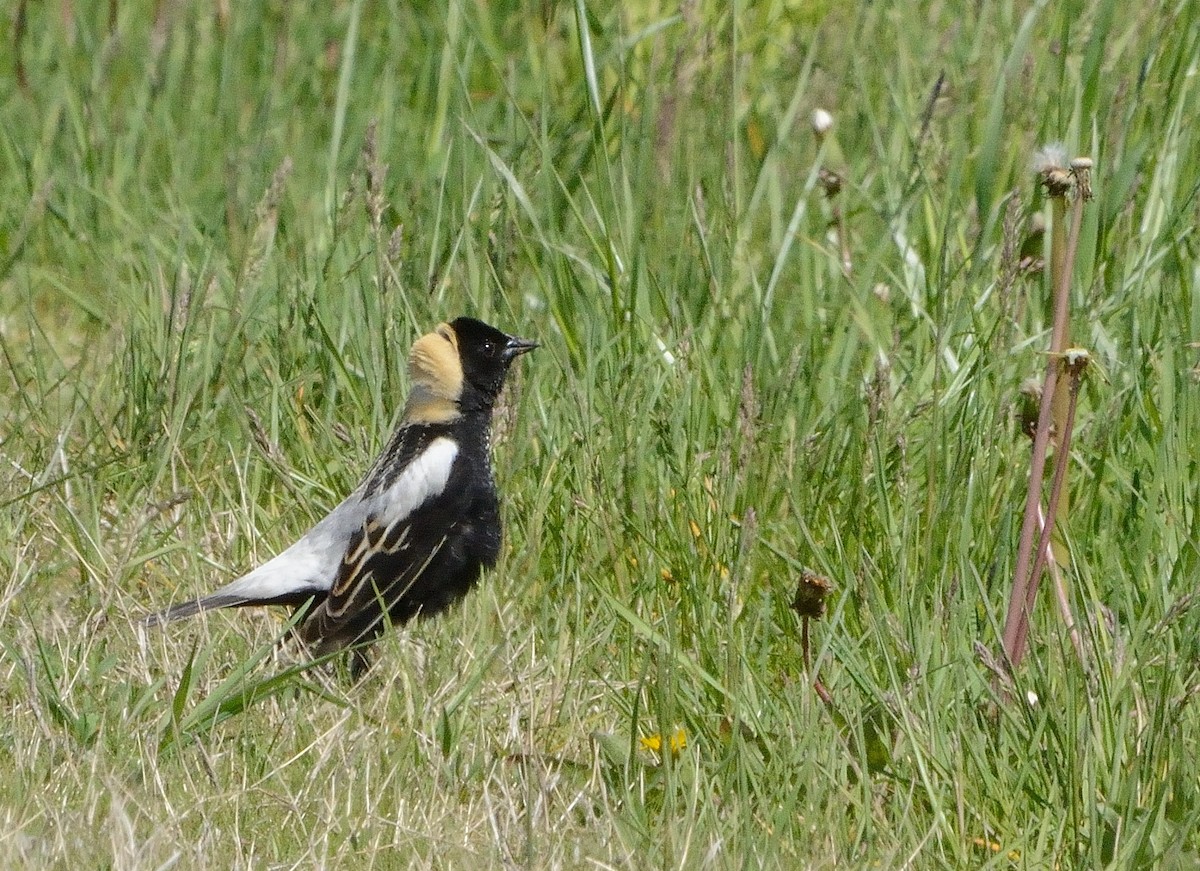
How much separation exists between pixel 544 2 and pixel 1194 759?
12.4 feet

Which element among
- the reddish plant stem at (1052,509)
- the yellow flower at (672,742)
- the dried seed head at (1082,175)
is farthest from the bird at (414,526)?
the dried seed head at (1082,175)

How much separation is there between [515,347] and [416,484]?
429 millimetres

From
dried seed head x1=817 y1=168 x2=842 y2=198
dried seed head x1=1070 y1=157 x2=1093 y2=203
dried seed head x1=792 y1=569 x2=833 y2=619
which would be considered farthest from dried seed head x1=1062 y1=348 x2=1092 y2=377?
dried seed head x1=817 y1=168 x2=842 y2=198

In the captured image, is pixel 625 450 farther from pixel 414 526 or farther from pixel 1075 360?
pixel 1075 360

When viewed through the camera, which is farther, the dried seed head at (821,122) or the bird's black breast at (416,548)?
the dried seed head at (821,122)

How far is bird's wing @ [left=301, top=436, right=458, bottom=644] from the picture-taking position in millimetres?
3709

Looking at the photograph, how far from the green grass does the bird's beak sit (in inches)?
3.1

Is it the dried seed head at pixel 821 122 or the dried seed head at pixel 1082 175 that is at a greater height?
the dried seed head at pixel 1082 175

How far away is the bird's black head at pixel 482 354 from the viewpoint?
396cm

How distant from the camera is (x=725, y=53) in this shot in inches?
210

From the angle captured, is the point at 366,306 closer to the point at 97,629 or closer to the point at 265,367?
the point at 265,367

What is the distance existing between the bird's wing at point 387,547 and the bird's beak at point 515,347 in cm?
30

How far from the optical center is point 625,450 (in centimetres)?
354

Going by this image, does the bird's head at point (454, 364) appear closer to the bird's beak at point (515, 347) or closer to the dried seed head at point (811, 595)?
the bird's beak at point (515, 347)
